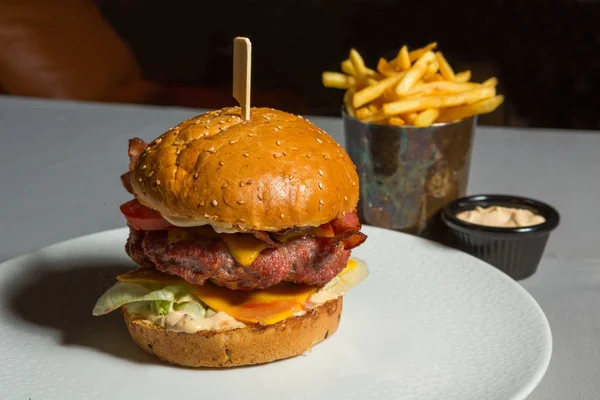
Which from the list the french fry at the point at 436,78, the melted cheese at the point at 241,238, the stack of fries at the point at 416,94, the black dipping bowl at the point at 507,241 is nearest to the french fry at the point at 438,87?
the stack of fries at the point at 416,94

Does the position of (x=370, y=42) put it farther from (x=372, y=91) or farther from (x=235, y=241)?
(x=235, y=241)

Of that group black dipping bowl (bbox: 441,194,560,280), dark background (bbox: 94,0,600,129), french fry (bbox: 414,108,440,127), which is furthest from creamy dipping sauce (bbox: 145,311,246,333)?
dark background (bbox: 94,0,600,129)

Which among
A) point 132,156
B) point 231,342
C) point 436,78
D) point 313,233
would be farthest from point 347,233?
point 436,78

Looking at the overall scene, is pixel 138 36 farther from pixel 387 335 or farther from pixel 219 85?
pixel 387 335

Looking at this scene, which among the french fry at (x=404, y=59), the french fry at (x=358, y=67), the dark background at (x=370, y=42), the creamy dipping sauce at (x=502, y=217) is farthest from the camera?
the dark background at (x=370, y=42)

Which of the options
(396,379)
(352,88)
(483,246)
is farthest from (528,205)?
(396,379)

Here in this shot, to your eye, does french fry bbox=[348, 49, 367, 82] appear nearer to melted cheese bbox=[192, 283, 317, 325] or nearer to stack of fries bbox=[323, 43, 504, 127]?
stack of fries bbox=[323, 43, 504, 127]

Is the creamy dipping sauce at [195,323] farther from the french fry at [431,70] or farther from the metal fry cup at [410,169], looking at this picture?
the french fry at [431,70]
